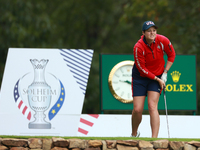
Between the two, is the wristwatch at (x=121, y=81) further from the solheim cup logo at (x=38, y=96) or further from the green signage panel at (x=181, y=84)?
the solheim cup logo at (x=38, y=96)

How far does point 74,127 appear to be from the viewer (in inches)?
326

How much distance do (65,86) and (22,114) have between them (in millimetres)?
918

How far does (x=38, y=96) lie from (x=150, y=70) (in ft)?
7.76

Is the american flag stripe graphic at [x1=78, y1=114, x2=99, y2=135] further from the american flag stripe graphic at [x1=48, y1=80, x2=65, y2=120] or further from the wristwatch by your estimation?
the wristwatch

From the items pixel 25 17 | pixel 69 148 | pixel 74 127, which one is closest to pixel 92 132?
pixel 74 127

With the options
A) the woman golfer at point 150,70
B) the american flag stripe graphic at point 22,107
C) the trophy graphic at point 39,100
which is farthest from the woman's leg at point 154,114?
the american flag stripe graphic at point 22,107

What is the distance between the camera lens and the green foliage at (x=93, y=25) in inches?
656

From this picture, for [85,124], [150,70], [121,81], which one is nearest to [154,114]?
[150,70]

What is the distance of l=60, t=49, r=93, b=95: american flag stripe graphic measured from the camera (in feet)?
27.5

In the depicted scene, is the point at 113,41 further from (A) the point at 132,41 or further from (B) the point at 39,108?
(B) the point at 39,108

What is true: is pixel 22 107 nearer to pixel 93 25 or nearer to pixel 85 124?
pixel 85 124

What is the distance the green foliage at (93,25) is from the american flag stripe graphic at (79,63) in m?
8.21

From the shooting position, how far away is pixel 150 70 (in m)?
6.70

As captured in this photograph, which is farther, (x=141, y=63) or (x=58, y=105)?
(x=58, y=105)
